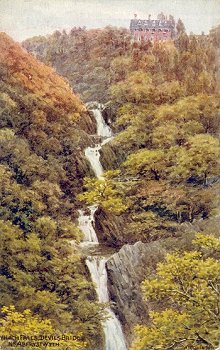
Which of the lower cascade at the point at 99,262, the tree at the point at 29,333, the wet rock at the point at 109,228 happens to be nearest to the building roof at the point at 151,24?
the lower cascade at the point at 99,262

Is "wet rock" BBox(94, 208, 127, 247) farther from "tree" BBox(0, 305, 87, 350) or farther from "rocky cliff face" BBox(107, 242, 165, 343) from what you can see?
"tree" BBox(0, 305, 87, 350)

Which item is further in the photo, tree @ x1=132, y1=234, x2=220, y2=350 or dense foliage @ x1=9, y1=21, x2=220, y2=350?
dense foliage @ x1=9, y1=21, x2=220, y2=350

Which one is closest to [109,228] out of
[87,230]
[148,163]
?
[87,230]

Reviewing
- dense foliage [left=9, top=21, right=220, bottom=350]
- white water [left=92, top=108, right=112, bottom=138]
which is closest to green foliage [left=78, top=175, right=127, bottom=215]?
dense foliage [left=9, top=21, right=220, bottom=350]

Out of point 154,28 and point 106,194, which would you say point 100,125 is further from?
point 154,28

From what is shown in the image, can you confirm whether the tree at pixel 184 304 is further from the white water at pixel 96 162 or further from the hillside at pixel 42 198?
the white water at pixel 96 162

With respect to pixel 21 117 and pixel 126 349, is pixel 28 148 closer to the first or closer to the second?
pixel 21 117
